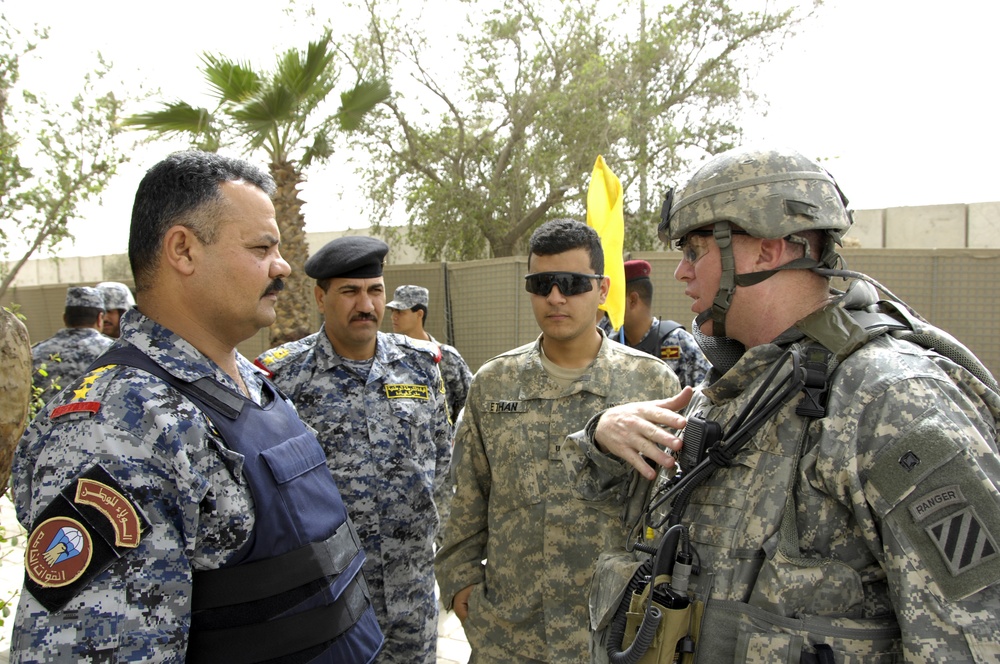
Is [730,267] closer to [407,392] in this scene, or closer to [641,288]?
[407,392]

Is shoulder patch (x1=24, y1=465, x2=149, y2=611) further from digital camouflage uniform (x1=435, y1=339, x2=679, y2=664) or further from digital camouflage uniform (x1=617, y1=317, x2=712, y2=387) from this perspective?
digital camouflage uniform (x1=617, y1=317, x2=712, y2=387)

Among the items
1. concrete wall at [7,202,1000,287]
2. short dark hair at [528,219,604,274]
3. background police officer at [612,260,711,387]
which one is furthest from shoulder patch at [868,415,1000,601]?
concrete wall at [7,202,1000,287]

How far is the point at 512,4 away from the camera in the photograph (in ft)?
44.1

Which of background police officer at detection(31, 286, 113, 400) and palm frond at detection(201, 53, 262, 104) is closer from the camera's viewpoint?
background police officer at detection(31, 286, 113, 400)

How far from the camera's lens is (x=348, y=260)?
3209mm

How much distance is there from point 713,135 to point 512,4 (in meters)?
4.71

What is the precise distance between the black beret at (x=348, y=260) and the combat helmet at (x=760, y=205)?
1887mm

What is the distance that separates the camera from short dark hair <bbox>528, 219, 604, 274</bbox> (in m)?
2.89

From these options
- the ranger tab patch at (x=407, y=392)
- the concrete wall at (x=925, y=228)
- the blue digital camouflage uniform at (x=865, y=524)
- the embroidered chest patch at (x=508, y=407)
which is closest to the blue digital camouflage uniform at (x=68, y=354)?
the ranger tab patch at (x=407, y=392)

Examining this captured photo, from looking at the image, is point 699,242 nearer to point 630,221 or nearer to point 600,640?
point 600,640

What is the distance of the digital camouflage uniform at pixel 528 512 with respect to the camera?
8.21ft

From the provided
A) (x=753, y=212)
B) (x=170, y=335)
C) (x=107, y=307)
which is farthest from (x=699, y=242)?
(x=107, y=307)

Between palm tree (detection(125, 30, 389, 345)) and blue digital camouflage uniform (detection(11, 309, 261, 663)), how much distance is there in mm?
6779

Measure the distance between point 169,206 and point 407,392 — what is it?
1.67m
